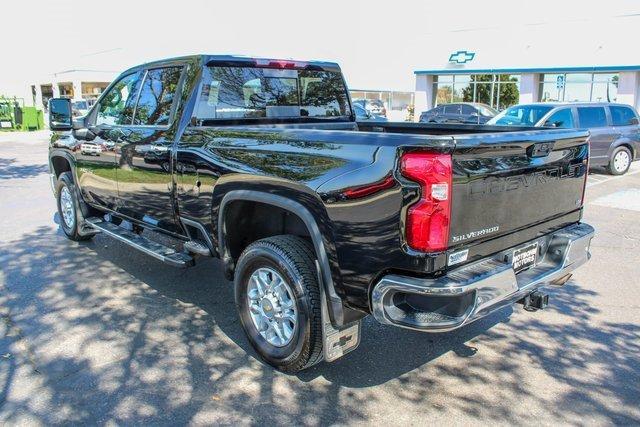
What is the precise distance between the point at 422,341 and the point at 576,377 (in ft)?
3.49

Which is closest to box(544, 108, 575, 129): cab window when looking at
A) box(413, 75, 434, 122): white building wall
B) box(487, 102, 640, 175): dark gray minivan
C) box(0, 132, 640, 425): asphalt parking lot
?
box(487, 102, 640, 175): dark gray minivan

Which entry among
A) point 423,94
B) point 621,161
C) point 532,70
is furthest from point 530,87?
point 621,161

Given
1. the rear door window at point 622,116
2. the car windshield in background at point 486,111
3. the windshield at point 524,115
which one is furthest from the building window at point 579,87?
the windshield at point 524,115

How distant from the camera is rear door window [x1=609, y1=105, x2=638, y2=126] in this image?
41.8ft

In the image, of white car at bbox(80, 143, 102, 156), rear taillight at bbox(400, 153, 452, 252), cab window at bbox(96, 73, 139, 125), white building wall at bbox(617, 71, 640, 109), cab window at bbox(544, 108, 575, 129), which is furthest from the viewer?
white building wall at bbox(617, 71, 640, 109)

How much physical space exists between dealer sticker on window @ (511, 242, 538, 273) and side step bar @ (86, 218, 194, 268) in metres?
2.49

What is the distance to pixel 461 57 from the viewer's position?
29094 mm

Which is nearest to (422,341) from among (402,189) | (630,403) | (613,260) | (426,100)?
(630,403)

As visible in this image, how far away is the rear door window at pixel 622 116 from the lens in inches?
501

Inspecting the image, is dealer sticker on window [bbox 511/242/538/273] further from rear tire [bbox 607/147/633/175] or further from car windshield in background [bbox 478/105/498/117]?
car windshield in background [bbox 478/105/498/117]

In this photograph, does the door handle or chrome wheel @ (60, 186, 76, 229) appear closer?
the door handle

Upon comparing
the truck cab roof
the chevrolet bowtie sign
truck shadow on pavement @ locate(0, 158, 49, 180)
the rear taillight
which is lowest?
truck shadow on pavement @ locate(0, 158, 49, 180)

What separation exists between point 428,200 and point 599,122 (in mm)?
11481

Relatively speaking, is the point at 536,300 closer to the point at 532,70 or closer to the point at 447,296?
the point at 447,296
